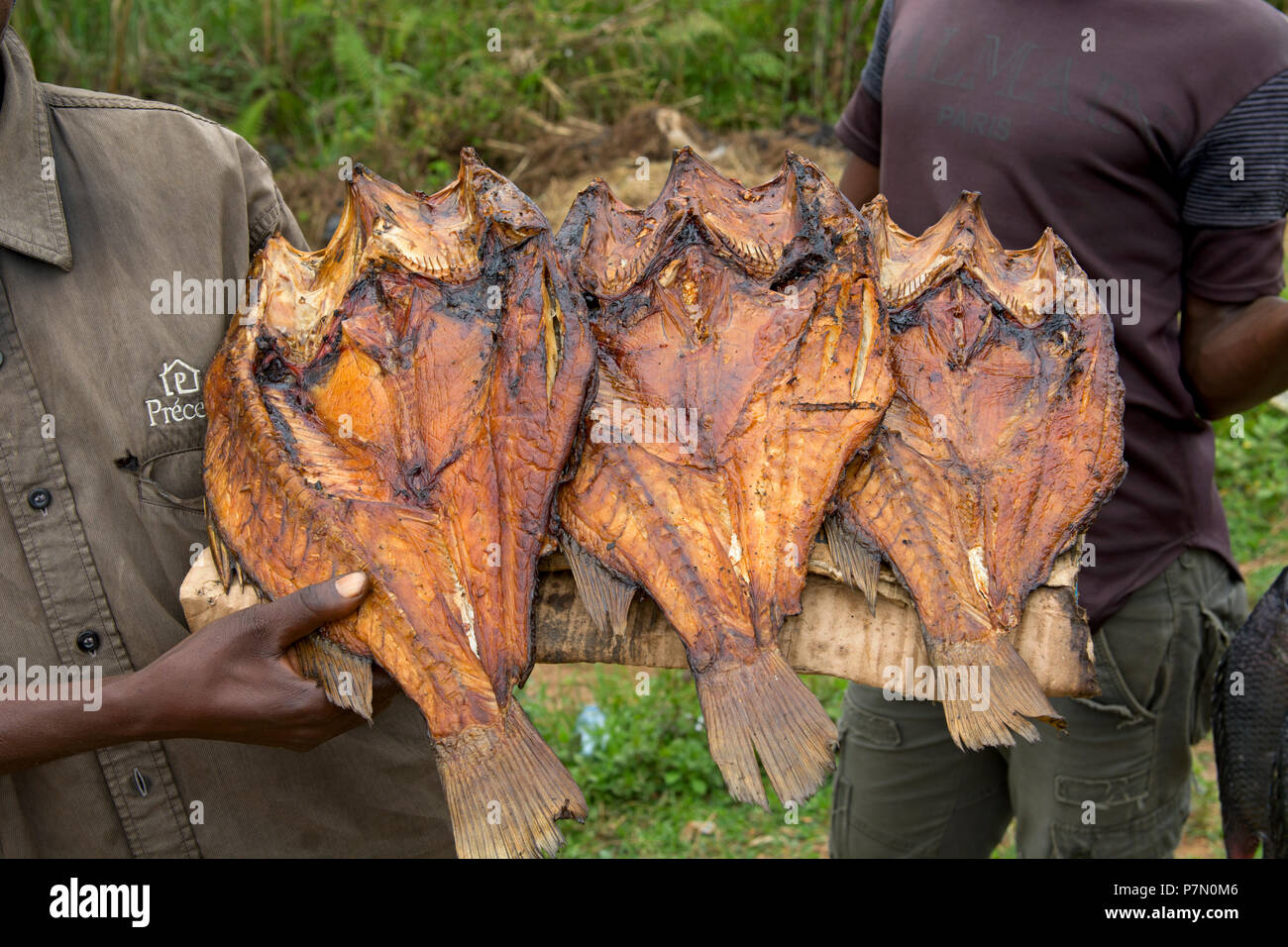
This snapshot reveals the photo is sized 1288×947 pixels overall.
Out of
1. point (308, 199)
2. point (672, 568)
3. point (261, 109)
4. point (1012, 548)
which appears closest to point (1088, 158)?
point (1012, 548)

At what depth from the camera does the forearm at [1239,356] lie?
259cm

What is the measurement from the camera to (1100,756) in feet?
9.50

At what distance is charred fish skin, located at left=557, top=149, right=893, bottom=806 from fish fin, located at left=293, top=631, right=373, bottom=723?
428mm

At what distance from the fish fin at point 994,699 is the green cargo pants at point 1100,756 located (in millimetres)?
1089

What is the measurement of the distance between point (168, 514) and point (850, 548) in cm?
138

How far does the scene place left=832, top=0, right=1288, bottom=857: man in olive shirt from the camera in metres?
2.56

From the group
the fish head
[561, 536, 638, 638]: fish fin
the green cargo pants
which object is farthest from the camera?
the green cargo pants

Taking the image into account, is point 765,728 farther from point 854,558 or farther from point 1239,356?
point 1239,356

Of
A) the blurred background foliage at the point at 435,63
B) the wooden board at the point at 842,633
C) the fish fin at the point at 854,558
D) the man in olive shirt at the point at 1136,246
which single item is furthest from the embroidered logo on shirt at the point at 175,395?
the blurred background foliage at the point at 435,63

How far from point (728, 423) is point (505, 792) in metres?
0.79

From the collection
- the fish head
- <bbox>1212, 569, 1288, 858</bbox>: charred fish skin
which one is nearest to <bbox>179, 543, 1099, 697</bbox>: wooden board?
<bbox>1212, 569, 1288, 858</bbox>: charred fish skin

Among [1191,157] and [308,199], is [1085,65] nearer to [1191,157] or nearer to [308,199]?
[1191,157]

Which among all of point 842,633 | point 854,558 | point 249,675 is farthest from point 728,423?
point 249,675

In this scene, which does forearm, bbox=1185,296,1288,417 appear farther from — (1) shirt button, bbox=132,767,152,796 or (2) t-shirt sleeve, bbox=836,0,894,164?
(1) shirt button, bbox=132,767,152,796
